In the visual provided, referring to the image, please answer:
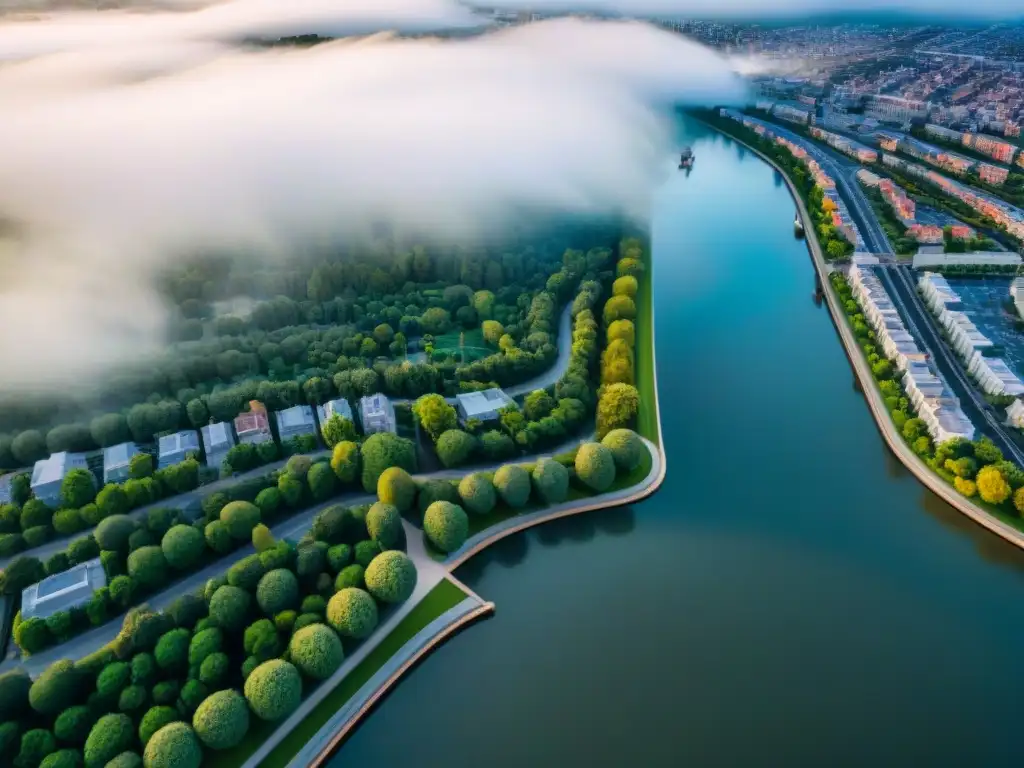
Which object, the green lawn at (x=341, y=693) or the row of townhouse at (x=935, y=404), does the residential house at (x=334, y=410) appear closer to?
the green lawn at (x=341, y=693)

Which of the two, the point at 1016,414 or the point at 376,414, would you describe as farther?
the point at 376,414

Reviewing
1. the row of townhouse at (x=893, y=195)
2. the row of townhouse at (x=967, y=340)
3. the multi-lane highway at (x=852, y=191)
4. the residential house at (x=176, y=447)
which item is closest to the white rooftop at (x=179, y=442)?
the residential house at (x=176, y=447)

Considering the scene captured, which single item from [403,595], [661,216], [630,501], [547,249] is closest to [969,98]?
[661,216]

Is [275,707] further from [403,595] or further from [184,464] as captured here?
[184,464]

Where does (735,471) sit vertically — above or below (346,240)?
below

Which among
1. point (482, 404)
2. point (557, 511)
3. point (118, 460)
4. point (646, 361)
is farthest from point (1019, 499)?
point (118, 460)

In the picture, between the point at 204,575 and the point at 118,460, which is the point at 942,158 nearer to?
the point at 204,575
